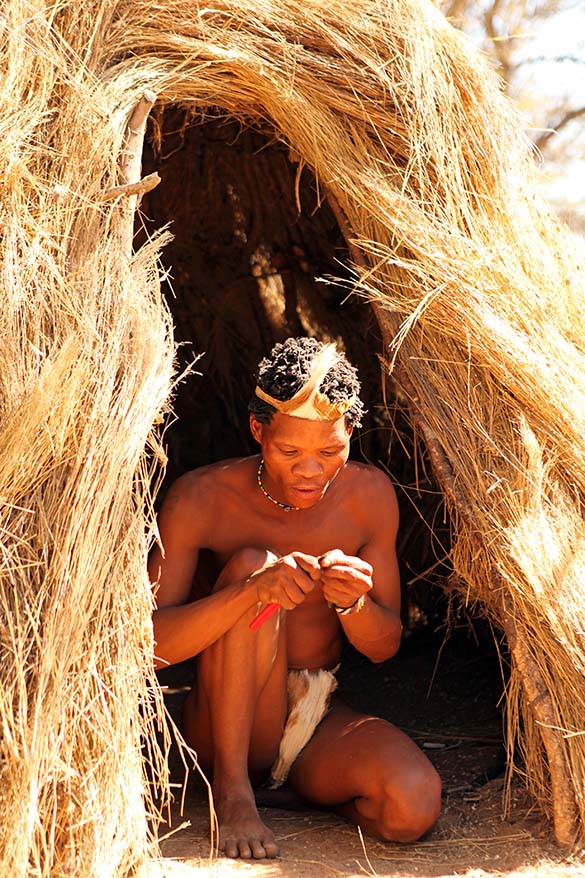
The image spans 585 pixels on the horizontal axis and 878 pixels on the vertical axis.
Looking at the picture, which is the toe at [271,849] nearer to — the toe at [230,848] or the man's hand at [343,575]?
the toe at [230,848]

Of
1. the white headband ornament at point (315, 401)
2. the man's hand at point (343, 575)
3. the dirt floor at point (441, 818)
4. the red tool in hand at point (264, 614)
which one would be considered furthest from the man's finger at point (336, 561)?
the dirt floor at point (441, 818)

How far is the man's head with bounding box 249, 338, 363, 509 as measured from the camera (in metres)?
2.66

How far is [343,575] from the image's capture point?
8.00 feet

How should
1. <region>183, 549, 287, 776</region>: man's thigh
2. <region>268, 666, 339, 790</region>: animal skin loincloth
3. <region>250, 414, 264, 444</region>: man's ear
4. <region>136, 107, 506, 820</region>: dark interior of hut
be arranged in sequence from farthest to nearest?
<region>136, 107, 506, 820</region>: dark interior of hut < <region>268, 666, 339, 790</region>: animal skin loincloth < <region>250, 414, 264, 444</region>: man's ear < <region>183, 549, 287, 776</region>: man's thigh

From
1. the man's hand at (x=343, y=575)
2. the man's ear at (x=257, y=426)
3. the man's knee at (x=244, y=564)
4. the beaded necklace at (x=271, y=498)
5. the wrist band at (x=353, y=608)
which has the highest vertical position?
the man's ear at (x=257, y=426)

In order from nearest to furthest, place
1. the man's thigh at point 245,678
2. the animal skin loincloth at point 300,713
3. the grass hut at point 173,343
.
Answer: the grass hut at point 173,343 < the man's thigh at point 245,678 < the animal skin loincloth at point 300,713

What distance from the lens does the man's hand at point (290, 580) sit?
2441mm

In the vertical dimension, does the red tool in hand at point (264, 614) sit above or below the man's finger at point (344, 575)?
below

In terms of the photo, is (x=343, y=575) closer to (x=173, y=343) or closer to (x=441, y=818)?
(x=173, y=343)

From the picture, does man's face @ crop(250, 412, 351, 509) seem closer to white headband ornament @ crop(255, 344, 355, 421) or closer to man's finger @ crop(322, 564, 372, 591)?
white headband ornament @ crop(255, 344, 355, 421)

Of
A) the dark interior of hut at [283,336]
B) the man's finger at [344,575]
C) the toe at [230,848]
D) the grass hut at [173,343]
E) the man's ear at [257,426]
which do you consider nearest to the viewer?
the grass hut at [173,343]

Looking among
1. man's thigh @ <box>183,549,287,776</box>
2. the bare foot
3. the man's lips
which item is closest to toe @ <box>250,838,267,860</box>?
the bare foot

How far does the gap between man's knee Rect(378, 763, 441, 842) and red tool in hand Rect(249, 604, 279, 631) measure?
0.52 metres

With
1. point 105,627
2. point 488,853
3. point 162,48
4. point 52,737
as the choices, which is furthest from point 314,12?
point 488,853
